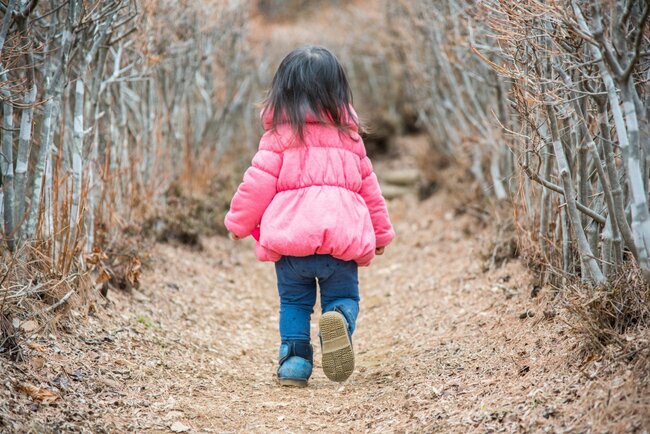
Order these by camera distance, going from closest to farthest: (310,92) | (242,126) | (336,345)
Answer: (336,345)
(310,92)
(242,126)

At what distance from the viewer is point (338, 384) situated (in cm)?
344

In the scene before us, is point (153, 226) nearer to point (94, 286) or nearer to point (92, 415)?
point (94, 286)

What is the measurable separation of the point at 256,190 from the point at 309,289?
1.86ft

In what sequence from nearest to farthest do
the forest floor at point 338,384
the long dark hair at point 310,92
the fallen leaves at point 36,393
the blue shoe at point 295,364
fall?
the forest floor at point 338,384 → the fallen leaves at point 36,393 → the long dark hair at point 310,92 → the blue shoe at point 295,364

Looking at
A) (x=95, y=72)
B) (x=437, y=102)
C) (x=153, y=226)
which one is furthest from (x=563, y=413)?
(x=437, y=102)

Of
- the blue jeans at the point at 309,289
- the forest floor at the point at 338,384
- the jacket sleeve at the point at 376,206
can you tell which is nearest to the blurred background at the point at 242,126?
the forest floor at the point at 338,384

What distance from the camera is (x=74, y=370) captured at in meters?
2.98

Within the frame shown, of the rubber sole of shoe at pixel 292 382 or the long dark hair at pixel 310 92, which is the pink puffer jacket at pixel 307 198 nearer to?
the long dark hair at pixel 310 92

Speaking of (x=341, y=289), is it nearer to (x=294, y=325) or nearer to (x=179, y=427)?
(x=294, y=325)

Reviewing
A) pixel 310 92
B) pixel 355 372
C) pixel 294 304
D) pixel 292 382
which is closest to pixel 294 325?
pixel 294 304

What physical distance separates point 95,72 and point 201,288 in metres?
1.82

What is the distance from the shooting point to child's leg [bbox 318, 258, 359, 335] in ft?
10.9

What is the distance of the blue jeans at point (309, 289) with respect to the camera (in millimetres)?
3301

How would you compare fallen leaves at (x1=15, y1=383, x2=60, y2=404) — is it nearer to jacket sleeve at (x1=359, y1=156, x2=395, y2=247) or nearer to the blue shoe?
the blue shoe
